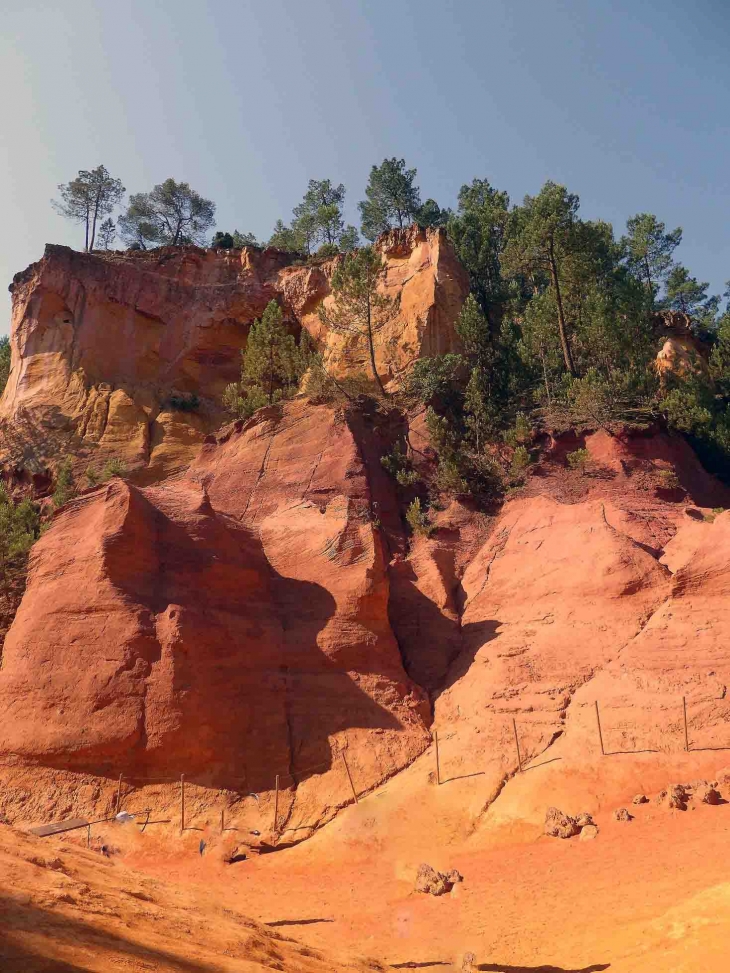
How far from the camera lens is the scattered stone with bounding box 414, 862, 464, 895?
520 inches

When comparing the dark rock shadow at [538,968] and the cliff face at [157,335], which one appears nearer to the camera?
the dark rock shadow at [538,968]

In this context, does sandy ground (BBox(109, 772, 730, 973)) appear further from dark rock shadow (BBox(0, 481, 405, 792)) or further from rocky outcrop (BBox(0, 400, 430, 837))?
dark rock shadow (BBox(0, 481, 405, 792))

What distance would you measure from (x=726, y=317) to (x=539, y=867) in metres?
26.4

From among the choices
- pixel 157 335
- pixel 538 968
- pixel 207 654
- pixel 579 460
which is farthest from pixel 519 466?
pixel 157 335

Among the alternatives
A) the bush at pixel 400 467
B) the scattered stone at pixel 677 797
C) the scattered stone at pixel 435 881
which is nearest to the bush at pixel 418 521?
the bush at pixel 400 467

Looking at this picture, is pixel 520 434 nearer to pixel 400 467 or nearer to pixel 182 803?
pixel 400 467

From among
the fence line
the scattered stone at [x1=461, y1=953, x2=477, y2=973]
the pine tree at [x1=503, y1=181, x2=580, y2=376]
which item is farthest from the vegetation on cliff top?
the scattered stone at [x1=461, y1=953, x2=477, y2=973]

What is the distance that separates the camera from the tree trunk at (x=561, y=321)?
30.1 m

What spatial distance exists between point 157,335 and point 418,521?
17754mm

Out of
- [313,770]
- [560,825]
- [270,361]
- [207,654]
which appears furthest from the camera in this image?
[270,361]

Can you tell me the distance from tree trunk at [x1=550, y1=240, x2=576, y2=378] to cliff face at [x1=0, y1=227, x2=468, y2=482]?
376 centimetres

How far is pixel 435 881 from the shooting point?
1334 centimetres

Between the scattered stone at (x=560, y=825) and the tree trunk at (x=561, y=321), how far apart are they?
18713 millimetres

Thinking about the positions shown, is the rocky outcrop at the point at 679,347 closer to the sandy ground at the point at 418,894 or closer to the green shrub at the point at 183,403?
the green shrub at the point at 183,403
